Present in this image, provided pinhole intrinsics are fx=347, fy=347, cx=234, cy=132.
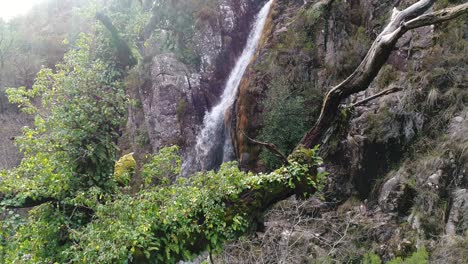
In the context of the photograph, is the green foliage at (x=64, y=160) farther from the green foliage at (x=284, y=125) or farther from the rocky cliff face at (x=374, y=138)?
the green foliage at (x=284, y=125)

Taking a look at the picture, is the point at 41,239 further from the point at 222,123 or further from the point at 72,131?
the point at 222,123

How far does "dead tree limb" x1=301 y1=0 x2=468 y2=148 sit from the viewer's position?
14.3ft

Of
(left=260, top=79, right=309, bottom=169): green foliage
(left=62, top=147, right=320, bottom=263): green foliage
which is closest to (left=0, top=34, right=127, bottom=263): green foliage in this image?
(left=62, top=147, right=320, bottom=263): green foliage

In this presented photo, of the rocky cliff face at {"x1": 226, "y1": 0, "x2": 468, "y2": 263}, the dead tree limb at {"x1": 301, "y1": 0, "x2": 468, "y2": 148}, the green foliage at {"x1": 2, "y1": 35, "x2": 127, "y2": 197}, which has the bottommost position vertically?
the rocky cliff face at {"x1": 226, "y1": 0, "x2": 468, "y2": 263}

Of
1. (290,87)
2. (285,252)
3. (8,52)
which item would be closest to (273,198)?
(285,252)

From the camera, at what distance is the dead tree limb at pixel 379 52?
4.37m

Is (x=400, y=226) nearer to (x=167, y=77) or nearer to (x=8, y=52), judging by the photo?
(x=167, y=77)

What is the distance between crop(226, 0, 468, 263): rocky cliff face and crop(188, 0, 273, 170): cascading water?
4.08ft

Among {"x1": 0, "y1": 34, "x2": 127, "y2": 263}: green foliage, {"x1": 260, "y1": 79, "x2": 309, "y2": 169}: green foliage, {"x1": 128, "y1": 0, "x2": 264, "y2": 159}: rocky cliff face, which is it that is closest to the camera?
{"x1": 0, "y1": 34, "x2": 127, "y2": 263}: green foliage

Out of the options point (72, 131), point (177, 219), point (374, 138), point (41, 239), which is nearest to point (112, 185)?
point (72, 131)

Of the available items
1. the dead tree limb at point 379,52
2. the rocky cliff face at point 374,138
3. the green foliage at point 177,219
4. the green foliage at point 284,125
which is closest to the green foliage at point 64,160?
the green foliage at point 177,219

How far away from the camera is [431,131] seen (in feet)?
22.8

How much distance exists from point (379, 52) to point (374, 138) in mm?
3640

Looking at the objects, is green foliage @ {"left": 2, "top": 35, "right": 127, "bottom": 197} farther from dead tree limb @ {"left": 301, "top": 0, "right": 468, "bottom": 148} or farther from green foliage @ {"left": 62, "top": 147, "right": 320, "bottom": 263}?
dead tree limb @ {"left": 301, "top": 0, "right": 468, "bottom": 148}
